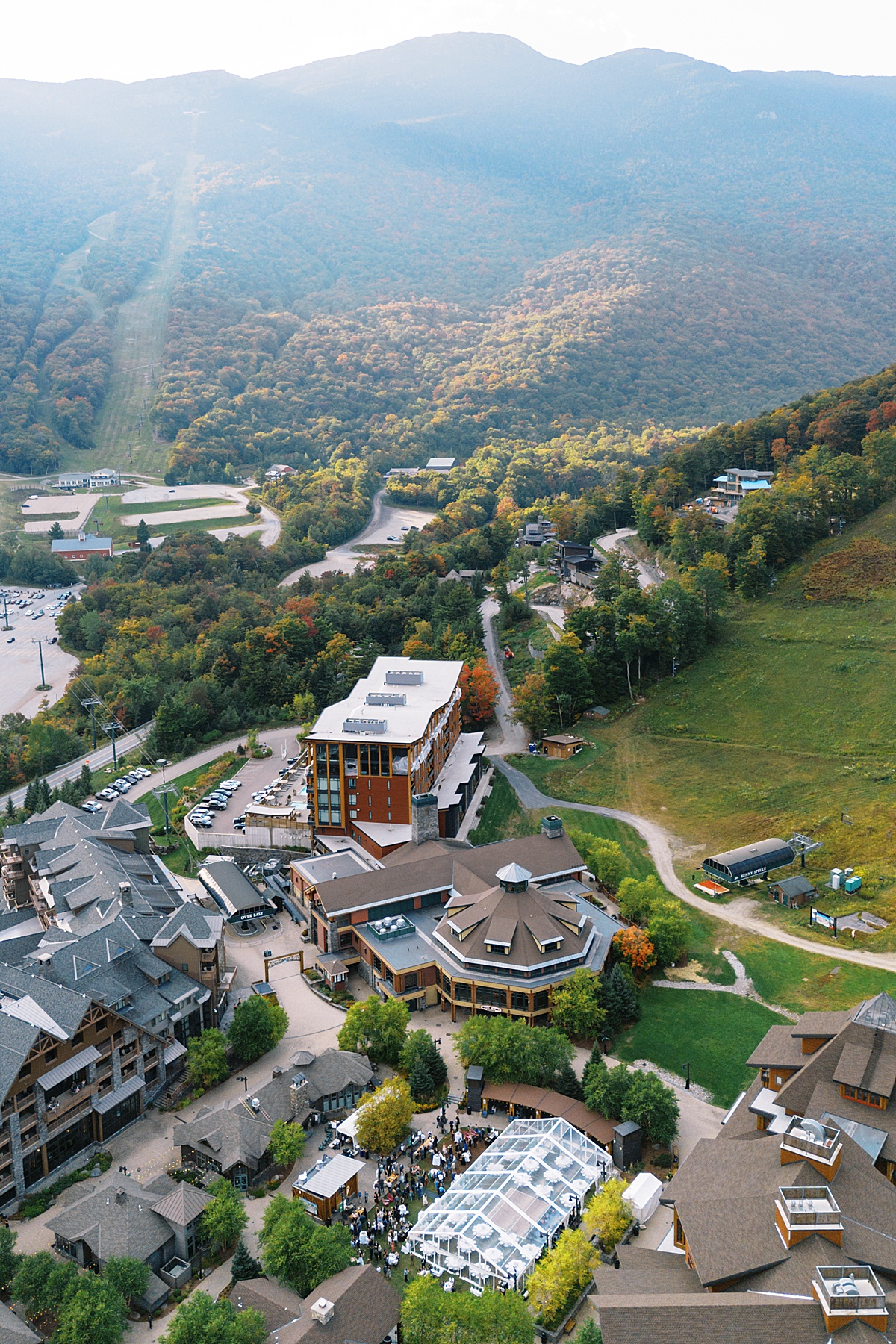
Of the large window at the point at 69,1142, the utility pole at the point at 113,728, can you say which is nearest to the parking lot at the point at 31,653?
the utility pole at the point at 113,728

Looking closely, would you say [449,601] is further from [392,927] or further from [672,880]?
[392,927]

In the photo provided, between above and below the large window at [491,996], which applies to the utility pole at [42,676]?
below

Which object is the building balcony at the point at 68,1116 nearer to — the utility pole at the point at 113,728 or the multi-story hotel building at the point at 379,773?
the multi-story hotel building at the point at 379,773

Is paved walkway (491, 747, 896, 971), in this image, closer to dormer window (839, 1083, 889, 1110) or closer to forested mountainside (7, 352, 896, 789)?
forested mountainside (7, 352, 896, 789)

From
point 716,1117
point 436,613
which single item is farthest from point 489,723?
point 716,1117

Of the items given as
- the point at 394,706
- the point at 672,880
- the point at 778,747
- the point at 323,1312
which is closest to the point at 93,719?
the point at 394,706

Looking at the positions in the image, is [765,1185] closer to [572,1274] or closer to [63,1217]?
[572,1274]
